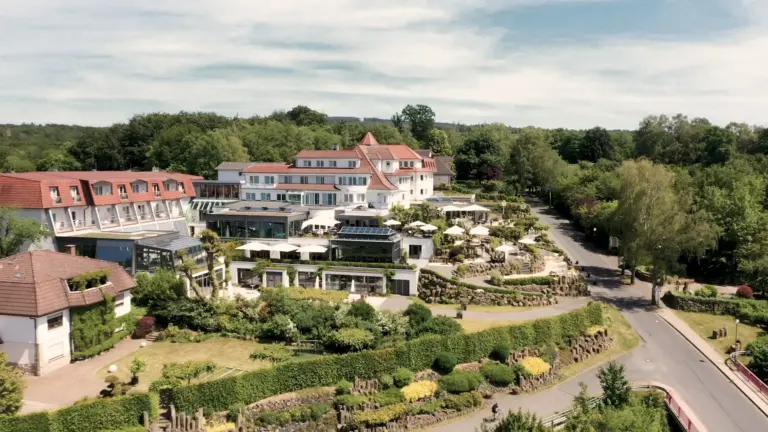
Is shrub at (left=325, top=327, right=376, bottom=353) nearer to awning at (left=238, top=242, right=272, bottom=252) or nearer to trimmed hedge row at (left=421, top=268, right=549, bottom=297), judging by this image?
trimmed hedge row at (left=421, top=268, right=549, bottom=297)

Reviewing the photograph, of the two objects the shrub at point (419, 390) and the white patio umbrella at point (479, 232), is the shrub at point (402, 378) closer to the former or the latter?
the shrub at point (419, 390)

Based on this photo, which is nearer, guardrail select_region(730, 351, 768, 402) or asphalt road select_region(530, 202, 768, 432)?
asphalt road select_region(530, 202, 768, 432)

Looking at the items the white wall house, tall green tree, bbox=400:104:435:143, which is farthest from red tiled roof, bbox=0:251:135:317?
tall green tree, bbox=400:104:435:143

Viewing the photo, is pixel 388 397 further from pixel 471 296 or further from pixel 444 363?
pixel 471 296

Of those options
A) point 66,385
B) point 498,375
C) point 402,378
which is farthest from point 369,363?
point 66,385

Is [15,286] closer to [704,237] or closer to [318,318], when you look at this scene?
[318,318]

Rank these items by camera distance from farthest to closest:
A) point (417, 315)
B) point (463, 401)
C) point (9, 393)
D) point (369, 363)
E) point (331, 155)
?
1. point (331, 155)
2. point (417, 315)
3. point (369, 363)
4. point (463, 401)
5. point (9, 393)

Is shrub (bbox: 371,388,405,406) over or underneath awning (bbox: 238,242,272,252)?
underneath
